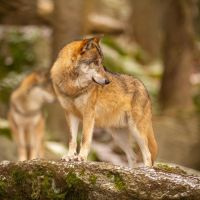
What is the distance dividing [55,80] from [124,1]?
2662 cm

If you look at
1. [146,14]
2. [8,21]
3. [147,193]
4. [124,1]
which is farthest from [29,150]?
[124,1]

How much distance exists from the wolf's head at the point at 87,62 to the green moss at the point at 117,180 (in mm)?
1944

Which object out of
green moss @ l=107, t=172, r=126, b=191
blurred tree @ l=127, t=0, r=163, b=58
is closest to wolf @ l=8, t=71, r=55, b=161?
green moss @ l=107, t=172, r=126, b=191

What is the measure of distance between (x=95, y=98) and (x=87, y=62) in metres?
0.51

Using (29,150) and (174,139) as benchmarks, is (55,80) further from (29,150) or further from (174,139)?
(174,139)

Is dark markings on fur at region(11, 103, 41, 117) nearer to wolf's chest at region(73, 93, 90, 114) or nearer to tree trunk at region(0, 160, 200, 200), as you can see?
wolf's chest at region(73, 93, 90, 114)

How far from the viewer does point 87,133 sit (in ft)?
29.3

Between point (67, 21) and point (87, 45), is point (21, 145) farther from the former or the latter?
point (87, 45)

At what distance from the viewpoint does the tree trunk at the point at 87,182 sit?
23.7 feet

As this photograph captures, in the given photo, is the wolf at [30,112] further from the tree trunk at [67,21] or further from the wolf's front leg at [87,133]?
the wolf's front leg at [87,133]

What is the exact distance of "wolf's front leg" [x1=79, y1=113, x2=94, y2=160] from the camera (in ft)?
29.0

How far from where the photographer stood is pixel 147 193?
7.19 m

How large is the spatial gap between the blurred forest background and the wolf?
1.41 feet

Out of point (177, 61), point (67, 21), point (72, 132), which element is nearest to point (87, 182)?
point (72, 132)
